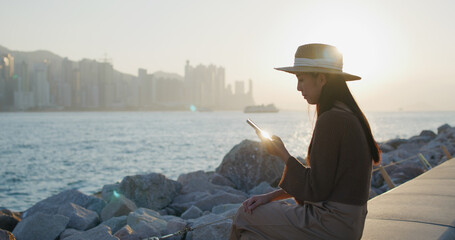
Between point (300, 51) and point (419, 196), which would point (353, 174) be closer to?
point (300, 51)

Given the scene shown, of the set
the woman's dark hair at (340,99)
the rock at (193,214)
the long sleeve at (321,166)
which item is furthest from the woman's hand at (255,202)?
the rock at (193,214)

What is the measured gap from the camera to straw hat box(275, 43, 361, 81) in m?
2.22

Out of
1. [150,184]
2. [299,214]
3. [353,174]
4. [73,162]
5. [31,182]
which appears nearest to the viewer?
[353,174]

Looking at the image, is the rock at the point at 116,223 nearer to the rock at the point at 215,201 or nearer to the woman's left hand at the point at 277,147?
the rock at the point at 215,201

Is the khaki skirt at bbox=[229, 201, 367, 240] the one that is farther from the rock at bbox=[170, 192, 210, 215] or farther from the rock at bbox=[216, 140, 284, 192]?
the rock at bbox=[216, 140, 284, 192]

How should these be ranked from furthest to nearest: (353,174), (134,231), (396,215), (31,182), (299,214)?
(31,182) < (134,231) < (396,215) < (299,214) < (353,174)

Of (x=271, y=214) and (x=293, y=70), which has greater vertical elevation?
(x=293, y=70)

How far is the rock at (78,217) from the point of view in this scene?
20.7 ft

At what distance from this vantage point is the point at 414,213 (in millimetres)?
3500

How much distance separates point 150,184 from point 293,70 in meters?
6.66

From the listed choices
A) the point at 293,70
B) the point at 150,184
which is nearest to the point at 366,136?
the point at 293,70

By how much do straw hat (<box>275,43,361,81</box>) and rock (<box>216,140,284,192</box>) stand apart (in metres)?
7.32

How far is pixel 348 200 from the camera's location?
7.19 feet

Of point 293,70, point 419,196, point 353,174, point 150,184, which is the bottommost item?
point 150,184
